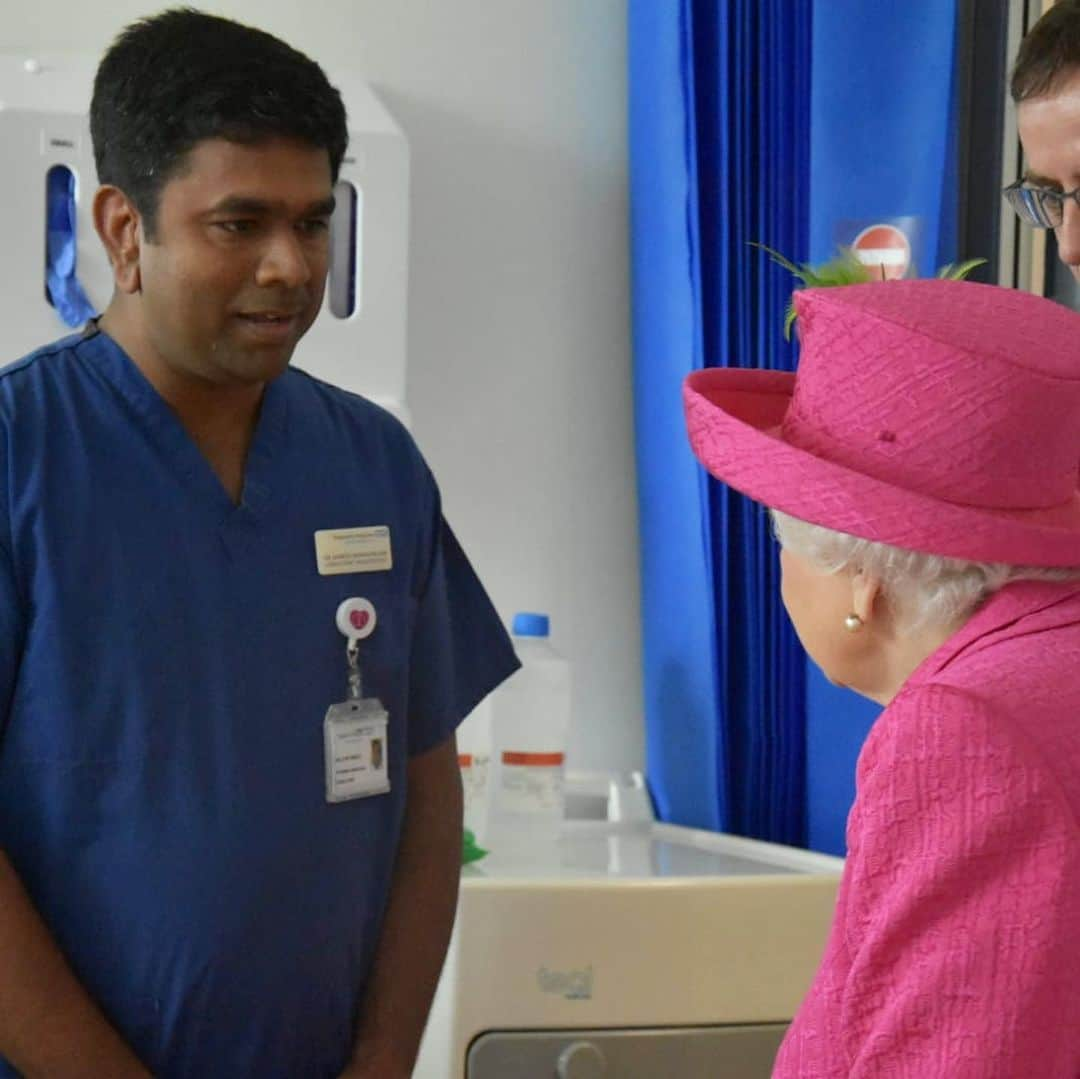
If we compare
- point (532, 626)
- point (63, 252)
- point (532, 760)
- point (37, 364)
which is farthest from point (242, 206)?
point (532, 760)

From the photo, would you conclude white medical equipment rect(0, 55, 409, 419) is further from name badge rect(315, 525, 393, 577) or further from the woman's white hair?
the woman's white hair

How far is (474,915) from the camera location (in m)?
1.82

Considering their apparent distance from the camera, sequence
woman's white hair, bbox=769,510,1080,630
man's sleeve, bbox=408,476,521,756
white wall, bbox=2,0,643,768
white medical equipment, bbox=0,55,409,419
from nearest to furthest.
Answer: woman's white hair, bbox=769,510,1080,630 → man's sleeve, bbox=408,476,521,756 → white medical equipment, bbox=0,55,409,419 → white wall, bbox=2,0,643,768

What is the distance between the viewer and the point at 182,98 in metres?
1.38

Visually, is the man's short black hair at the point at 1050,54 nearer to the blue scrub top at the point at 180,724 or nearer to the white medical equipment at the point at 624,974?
the blue scrub top at the point at 180,724

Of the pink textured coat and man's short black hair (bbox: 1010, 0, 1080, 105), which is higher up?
man's short black hair (bbox: 1010, 0, 1080, 105)

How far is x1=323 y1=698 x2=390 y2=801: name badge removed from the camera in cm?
143

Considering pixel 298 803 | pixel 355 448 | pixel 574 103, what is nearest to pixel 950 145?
pixel 574 103

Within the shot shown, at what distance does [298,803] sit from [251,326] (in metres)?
0.42

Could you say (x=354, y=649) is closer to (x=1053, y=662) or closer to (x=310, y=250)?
(x=310, y=250)

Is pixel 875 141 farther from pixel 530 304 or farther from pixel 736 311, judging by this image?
pixel 530 304

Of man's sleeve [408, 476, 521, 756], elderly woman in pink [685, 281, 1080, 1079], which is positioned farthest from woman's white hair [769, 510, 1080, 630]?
man's sleeve [408, 476, 521, 756]

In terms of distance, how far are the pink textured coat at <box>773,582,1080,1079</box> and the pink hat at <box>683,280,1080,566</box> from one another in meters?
0.10

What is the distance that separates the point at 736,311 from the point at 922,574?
49.9 inches
